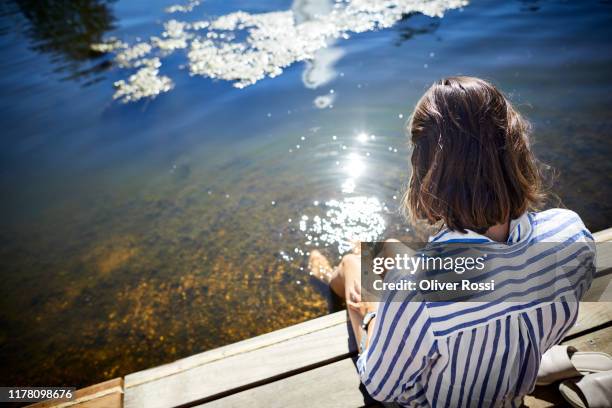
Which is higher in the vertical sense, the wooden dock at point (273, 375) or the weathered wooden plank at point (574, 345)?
the weathered wooden plank at point (574, 345)

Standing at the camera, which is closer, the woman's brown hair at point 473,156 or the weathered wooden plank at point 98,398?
the woman's brown hair at point 473,156

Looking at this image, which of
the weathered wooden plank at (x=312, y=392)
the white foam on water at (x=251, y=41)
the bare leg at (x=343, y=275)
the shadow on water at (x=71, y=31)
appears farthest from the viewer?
the shadow on water at (x=71, y=31)

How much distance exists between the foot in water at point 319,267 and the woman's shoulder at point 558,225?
73.3 inches

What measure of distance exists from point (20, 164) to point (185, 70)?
8.24ft

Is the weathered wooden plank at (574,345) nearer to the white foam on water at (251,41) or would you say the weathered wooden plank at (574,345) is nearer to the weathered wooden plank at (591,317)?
the weathered wooden plank at (591,317)

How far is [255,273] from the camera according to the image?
10.2 ft

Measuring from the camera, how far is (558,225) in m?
1.13

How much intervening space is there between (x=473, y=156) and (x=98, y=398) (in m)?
2.01

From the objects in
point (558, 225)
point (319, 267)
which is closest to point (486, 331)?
point (558, 225)

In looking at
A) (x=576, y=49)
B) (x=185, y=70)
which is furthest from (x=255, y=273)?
(x=576, y=49)

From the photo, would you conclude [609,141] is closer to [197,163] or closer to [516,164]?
[516,164]

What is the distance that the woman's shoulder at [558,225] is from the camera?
1108mm

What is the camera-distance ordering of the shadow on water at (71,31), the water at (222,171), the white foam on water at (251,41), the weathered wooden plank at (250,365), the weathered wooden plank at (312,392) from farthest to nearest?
the shadow on water at (71,31) < the white foam on water at (251,41) < the water at (222,171) < the weathered wooden plank at (250,365) < the weathered wooden plank at (312,392)

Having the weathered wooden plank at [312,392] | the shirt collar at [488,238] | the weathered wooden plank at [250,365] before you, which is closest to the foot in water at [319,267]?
the weathered wooden plank at [250,365]
